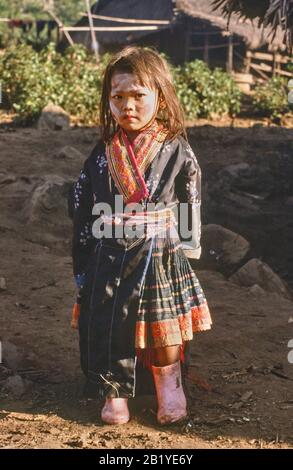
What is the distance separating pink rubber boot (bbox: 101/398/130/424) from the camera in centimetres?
332

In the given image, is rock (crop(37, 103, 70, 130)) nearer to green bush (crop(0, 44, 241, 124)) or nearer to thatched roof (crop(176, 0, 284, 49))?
green bush (crop(0, 44, 241, 124))

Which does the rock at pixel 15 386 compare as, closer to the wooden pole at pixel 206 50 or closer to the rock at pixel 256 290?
the rock at pixel 256 290

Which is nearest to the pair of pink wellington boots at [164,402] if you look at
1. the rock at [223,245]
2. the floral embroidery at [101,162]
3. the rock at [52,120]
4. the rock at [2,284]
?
the floral embroidery at [101,162]

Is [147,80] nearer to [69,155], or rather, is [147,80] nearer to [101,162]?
[101,162]

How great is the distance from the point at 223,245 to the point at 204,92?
9.60 meters

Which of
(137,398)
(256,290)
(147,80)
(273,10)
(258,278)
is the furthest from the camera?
(273,10)

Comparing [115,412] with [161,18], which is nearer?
[115,412]

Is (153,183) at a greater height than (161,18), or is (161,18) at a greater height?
(161,18)

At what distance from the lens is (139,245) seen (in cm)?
329

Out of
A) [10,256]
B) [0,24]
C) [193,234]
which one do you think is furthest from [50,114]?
[0,24]

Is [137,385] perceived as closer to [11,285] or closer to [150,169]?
[150,169]

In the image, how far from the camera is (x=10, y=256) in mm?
6125

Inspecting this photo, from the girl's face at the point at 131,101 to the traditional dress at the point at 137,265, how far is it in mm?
72

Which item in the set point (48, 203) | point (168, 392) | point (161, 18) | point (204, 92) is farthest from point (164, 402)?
point (161, 18)
